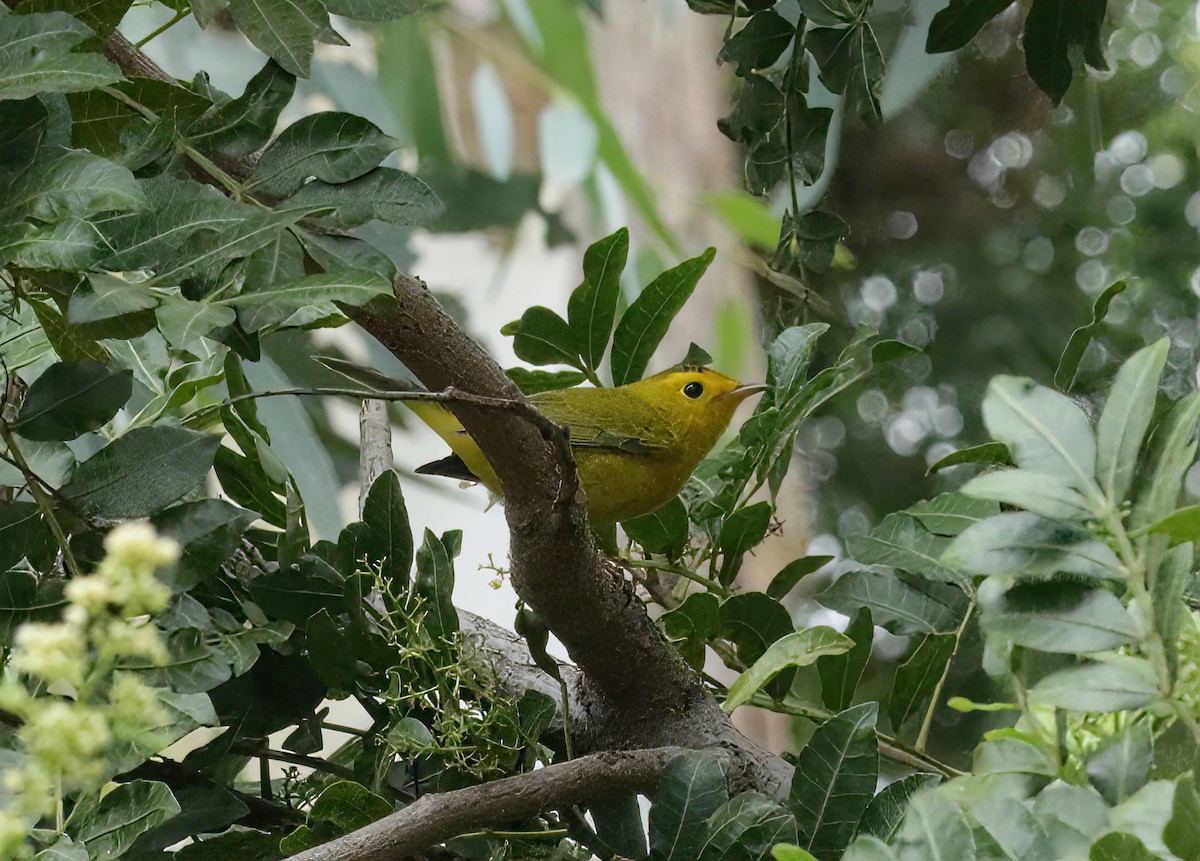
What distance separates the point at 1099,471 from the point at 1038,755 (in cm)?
9

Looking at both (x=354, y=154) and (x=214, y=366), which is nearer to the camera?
(x=354, y=154)

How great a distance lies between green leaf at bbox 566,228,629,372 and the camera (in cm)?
75

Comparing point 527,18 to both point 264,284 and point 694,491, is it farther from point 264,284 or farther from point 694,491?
point 264,284

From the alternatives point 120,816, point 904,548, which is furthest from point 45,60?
point 904,548

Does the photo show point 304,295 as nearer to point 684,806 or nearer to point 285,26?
point 285,26

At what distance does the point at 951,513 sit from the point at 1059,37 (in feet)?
1.16

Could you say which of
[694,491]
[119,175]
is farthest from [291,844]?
[694,491]

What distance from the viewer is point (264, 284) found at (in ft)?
1.46

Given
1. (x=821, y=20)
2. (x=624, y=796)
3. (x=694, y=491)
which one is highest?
(x=821, y=20)

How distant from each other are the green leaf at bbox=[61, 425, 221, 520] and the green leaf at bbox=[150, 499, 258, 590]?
0.01m

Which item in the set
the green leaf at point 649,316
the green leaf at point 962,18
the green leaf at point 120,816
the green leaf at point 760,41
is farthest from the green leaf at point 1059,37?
the green leaf at point 120,816

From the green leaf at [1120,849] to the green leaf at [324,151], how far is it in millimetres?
415

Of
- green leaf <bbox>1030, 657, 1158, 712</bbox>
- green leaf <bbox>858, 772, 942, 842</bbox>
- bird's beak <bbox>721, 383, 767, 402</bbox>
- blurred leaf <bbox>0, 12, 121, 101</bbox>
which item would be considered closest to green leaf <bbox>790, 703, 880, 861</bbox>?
green leaf <bbox>858, 772, 942, 842</bbox>

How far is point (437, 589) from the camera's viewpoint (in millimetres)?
638
